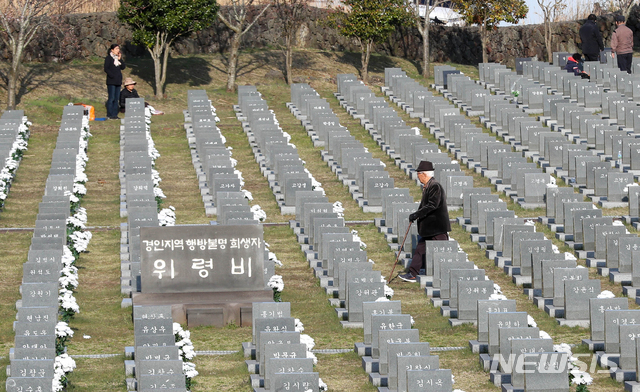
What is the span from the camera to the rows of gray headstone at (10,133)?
24587mm

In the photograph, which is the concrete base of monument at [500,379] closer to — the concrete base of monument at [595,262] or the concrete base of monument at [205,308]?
the concrete base of monument at [205,308]

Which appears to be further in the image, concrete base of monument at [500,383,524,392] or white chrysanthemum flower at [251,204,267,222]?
white chrysanthemum flower at [251,204,267,222]

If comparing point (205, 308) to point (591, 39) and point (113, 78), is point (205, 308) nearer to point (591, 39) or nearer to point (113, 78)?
point (113, 78)

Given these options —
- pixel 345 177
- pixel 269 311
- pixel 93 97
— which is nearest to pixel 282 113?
pixel 93 97

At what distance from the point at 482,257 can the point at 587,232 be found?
5.67 ft

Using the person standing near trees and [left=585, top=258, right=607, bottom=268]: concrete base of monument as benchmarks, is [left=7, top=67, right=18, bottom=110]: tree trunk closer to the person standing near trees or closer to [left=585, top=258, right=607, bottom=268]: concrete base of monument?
the person standing near trees

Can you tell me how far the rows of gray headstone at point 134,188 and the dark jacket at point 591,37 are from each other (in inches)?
543

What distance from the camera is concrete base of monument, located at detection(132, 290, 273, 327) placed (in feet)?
49.4

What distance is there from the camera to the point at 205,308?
15.1 m

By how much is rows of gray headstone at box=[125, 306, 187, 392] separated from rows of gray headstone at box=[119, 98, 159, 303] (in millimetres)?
2722

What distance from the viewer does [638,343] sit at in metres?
12.4

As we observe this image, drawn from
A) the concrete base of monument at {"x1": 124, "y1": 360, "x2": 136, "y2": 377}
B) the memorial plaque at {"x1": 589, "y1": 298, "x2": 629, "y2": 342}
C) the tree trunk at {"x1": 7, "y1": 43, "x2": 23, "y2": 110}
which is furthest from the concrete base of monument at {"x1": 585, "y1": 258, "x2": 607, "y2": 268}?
the tree trunk at {"x1": 7, "y1": 43, "x2": 23, "y2": 110}

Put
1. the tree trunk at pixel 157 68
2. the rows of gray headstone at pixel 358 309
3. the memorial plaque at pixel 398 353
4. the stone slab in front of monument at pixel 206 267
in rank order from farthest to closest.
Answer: the tree trunk at pixel 157 68, the stone slab in front of monument at pixel 206 267, the memorial plaque at pixel 398 353, the rows of gray headstone at pixel 358 309

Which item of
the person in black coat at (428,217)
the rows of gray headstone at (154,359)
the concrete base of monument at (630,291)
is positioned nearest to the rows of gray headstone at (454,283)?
the person in black coat at (428,217)
